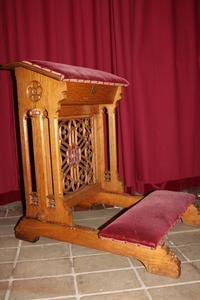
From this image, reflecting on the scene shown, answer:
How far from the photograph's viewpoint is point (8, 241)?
6.51ft

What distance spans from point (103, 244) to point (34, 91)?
940 millimetres

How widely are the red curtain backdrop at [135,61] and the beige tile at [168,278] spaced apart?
3.95 feet

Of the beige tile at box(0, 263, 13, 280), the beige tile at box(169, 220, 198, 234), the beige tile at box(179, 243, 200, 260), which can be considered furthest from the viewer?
the beige tile at box(169, 220, 198, 234)

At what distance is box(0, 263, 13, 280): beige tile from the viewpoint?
61.5 inches

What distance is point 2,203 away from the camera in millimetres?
2604

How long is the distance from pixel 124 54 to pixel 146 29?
0.99 ft

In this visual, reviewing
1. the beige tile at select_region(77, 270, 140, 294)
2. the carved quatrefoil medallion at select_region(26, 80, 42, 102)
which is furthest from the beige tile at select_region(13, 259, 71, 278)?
the carved quatrefoil medallion at select_region(26, 80, 42, 102)

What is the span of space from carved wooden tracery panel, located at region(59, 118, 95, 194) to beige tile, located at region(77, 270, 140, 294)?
735 mm

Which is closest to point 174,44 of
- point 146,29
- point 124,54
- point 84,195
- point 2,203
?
point 146,29

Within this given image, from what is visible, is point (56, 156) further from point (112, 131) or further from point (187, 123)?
point (187, 123)

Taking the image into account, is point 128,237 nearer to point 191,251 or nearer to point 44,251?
point 191,251

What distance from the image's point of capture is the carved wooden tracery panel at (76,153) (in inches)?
84.0

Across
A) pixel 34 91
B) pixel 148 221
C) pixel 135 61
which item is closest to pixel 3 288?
pixel 148 221

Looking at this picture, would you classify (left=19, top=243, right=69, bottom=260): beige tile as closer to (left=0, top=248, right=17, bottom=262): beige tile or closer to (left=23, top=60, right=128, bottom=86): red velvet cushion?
(left=0, top=248, right=17, bottom=262): beige tile
